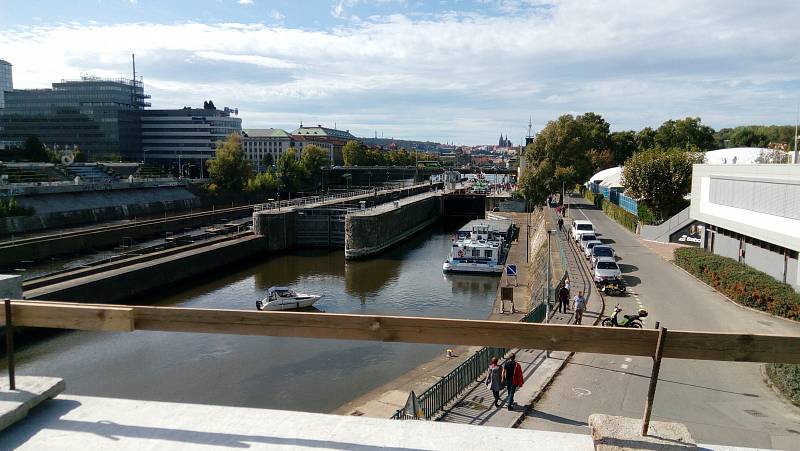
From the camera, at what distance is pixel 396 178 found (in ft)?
556

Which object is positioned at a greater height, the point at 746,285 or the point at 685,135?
the point at 685,135

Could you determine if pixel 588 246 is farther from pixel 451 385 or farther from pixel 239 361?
pixel 451 385

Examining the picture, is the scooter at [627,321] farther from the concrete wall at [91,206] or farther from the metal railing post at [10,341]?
the concrete wall at [91,206]

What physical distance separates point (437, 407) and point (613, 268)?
16072 millimetres

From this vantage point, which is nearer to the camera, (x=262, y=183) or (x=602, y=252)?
(x=602, y=252)

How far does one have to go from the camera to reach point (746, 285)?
72.4ft

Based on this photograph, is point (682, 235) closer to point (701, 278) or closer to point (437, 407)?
point (701, 278)

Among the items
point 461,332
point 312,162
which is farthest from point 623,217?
point 312,162

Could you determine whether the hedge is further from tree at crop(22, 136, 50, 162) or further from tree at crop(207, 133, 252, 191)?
tree at crop(22, 136, 50, 162)

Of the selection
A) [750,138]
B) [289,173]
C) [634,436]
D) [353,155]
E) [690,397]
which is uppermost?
[750,138]

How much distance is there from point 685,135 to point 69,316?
296ft

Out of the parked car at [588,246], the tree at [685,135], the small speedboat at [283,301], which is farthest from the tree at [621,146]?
the small speedboat at [283,301]

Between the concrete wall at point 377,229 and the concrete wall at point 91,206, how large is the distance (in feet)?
101

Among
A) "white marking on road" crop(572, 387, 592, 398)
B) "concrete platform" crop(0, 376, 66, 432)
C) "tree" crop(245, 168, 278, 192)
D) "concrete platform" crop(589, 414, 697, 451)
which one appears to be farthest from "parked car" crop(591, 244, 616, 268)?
"tree" crop(245, 168, 278, 192)
